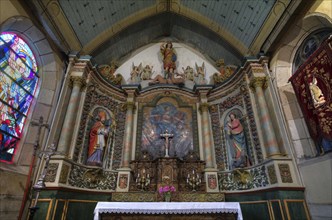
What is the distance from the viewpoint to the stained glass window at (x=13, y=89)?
496cm

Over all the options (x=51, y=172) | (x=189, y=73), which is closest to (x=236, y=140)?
(x=189, y=73)

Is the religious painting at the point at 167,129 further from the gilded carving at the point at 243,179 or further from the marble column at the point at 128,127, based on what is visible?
the gilded carving at the point at 243,179

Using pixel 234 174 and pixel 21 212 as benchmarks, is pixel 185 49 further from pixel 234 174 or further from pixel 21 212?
pixel 21 212

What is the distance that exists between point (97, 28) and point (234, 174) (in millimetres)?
7530

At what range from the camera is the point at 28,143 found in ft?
18.0

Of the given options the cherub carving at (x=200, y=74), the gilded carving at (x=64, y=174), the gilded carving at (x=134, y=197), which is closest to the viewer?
the gilded carving at (x=64, y=174)

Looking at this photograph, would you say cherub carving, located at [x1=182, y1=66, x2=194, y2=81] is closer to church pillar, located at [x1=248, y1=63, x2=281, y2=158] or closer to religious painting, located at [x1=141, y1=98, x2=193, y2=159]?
religious painting, located at [x1=141, y1=98, x2=193, y2=159]

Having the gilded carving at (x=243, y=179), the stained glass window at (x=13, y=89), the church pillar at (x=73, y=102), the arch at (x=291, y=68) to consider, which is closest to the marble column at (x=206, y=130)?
the gilded carving at (x=243, y=179)

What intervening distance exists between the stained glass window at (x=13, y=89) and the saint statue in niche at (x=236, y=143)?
21.7 feet

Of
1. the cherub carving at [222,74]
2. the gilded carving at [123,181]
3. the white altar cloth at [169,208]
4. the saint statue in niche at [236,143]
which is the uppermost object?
the cherub carving at [222,74]

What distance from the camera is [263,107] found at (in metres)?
6.50

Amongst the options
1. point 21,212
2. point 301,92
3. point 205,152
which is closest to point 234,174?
point 205,152

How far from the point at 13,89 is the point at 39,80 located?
1.13 m

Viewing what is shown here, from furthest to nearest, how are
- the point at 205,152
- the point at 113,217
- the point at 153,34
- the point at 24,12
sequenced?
the point at 153,34
the point at 205,152
the point at 24,12
the point at 113,217
